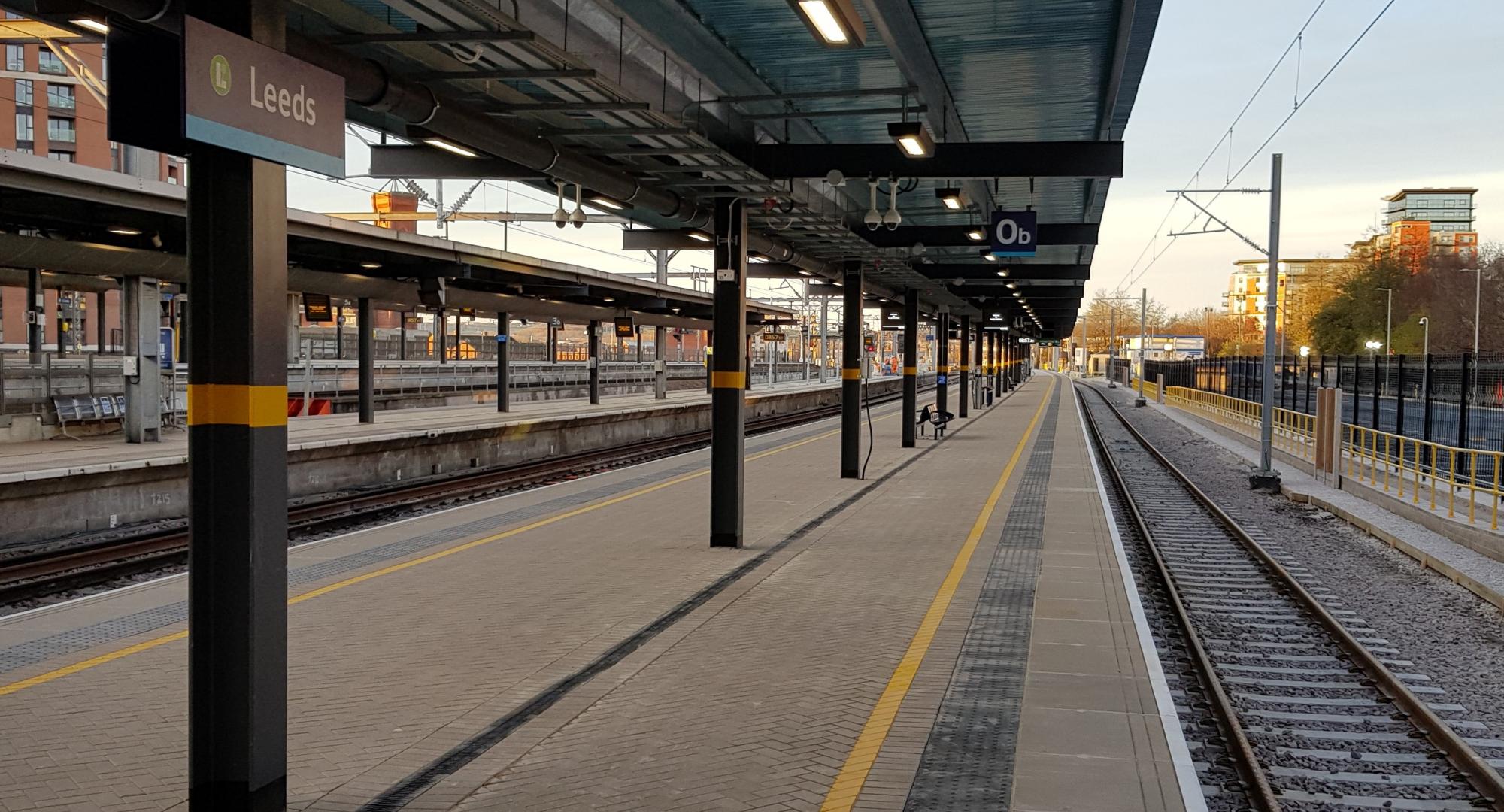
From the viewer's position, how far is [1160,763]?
6207mm

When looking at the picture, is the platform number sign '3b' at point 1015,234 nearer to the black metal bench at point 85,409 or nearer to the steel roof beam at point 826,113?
the steel roof beam at point 826,113

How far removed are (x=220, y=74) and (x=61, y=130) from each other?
79.7 metres

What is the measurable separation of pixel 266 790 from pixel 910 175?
29.8ft

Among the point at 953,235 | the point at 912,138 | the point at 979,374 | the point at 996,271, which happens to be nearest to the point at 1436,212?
the point at 979,374

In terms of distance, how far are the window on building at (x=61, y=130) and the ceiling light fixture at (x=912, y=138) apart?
74.5 metres

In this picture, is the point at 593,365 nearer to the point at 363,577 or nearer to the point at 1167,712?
the point at 363,577

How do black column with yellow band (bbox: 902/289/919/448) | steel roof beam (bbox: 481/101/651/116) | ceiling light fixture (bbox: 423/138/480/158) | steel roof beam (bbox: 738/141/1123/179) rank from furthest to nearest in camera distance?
1. black column with yellow band (bbox: 902/289/919/448)
2. steel roof beam (bbox: 738/141/1123/179)
3. steel roof beam (bbox: 481/101/651/116)
4. ceiling light fixture (bbox: 423/138/480/158)

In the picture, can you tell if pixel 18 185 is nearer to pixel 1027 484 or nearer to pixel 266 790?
pixel 266 790

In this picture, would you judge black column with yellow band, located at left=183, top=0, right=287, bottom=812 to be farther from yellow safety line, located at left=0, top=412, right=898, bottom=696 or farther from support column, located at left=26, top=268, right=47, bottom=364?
support column, located at left=26, top=268, right=47, bottom=364

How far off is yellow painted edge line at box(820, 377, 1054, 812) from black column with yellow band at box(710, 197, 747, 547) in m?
2.66

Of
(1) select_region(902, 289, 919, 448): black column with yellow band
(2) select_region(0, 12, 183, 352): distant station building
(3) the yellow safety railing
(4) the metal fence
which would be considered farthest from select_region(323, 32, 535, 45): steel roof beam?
(2) select_region(0, 12, 183, 352): distant station building

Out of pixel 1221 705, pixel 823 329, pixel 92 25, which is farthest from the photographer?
pixel 823 329

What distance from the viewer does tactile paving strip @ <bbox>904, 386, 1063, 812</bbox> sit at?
5.77m

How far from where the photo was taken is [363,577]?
37.0 ft
